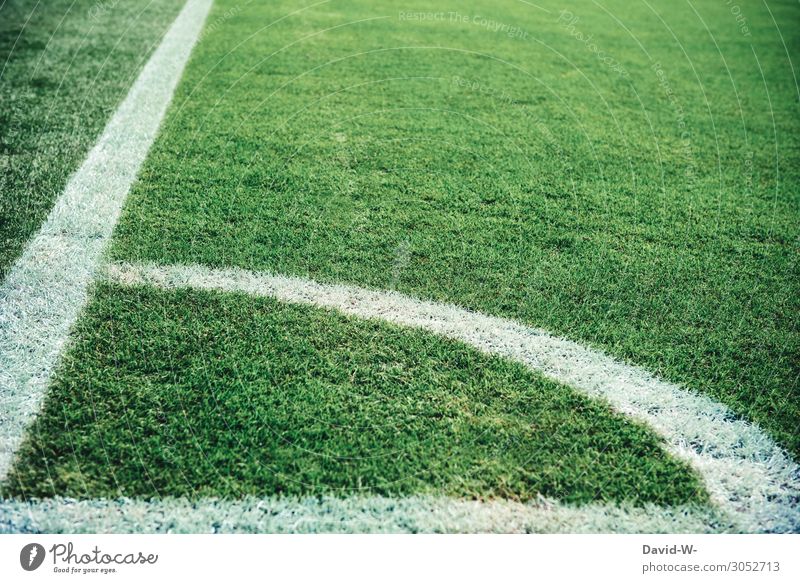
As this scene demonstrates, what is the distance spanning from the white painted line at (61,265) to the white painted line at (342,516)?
0.79 ft

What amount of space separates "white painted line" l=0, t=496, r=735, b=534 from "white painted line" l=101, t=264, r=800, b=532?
0.16 meters

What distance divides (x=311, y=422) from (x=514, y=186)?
6.19ft

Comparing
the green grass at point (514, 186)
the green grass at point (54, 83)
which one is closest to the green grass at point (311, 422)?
the green grass at point (514, 186)

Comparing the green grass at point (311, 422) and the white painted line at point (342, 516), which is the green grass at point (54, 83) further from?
the white painted line at point (342, 516)

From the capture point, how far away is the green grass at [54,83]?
296 centimetres

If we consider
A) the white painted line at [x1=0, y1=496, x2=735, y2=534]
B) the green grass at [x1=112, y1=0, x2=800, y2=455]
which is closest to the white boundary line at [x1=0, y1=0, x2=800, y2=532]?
the white painted line at [x1=0, y1=496, x2=735, y2=534]

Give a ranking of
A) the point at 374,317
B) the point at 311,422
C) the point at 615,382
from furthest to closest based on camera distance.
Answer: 1. the point at 374,317
2. the point at 615,382
3. the point at 311,422

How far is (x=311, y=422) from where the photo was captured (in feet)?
6.03

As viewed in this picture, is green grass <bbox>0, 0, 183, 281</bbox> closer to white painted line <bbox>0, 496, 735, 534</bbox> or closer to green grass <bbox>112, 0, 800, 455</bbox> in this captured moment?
green grass <bbox>112, 0, 800, 455</bbox>

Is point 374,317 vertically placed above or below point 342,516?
above

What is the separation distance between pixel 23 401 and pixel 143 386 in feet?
1.19
